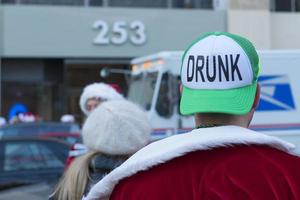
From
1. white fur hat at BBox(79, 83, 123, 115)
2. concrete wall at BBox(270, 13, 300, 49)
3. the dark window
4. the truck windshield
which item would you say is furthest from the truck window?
concrete wall at BBox(270, 13, 300, 49)

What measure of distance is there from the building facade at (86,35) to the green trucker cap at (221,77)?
1804cm

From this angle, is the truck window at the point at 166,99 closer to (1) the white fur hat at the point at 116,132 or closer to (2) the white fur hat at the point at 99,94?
(2) the white fur hat at the point at 99,94

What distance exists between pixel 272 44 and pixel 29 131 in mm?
11640

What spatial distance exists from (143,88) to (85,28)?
801 centimetres

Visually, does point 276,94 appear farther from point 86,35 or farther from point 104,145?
point 86,35

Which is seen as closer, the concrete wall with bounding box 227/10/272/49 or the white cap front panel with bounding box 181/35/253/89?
the white cap front panel with bounding box 181/35/253/89

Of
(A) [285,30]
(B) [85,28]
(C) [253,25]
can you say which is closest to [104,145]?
(B) [85,28]

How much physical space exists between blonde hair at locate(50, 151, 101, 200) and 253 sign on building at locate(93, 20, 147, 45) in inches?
668

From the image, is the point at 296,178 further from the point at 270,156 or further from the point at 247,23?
the point at 247,23

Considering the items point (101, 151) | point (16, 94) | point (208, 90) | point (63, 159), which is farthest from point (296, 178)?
point (16, 94)

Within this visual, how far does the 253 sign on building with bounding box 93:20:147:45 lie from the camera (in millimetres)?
19812

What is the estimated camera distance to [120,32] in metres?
19.9

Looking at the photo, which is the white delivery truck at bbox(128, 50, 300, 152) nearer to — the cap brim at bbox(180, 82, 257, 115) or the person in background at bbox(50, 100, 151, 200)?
the person in background at bbox(50, 100, 151, 200)

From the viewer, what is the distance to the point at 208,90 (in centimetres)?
170
